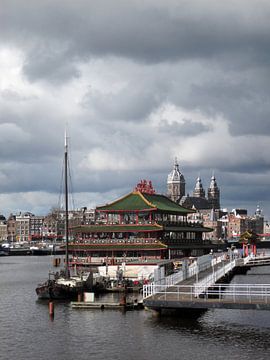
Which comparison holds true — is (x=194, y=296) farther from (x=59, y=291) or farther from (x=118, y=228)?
(x=118, y=228)

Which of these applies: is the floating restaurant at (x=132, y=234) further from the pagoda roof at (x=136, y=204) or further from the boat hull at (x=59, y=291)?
the boat hull at (x=59, y=291)

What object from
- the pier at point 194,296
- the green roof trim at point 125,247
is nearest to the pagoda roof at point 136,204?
the green roof trim at point 125,247

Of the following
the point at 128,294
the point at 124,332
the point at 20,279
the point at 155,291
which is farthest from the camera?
the point at 20,279

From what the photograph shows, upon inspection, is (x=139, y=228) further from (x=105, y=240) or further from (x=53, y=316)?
(x=53, y=316)

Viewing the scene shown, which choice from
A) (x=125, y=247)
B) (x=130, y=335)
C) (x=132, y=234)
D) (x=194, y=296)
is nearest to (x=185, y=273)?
(x=194, y=296)

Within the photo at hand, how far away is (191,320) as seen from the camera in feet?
187

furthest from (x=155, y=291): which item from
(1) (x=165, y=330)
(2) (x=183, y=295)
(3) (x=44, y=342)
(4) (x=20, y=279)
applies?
(4) (x=20, y=279)

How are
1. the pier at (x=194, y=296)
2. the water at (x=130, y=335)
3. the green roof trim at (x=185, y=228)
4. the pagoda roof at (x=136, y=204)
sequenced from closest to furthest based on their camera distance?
1. the water at (x=130, y=335)
2. the pier at (x=194, y=296)
3. the pagoda roof at (x=136, y=204)
4. the green roof trim at (x=185, y=228)

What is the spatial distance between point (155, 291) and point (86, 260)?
5919cm

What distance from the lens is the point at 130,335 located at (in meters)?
51.4

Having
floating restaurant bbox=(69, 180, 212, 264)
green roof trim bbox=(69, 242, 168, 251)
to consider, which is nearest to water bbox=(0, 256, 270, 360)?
green roof trim bbox=(69, 242, 168, 251)

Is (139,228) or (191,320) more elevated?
(139,228)

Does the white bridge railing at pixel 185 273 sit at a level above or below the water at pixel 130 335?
above

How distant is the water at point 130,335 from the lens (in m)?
45.9
